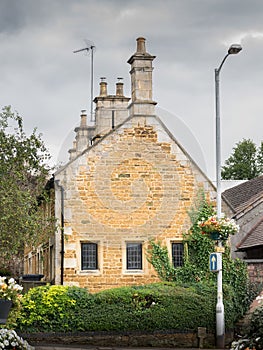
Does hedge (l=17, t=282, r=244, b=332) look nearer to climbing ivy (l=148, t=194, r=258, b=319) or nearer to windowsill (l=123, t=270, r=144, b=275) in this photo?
climbing ivy (l=148, t=194, r=258, b=319)

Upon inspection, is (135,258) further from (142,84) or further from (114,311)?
(142,84)

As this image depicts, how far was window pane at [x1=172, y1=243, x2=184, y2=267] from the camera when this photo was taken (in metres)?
29.0

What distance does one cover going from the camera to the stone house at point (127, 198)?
2862cm

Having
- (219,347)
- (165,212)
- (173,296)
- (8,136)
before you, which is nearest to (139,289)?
(173,296)

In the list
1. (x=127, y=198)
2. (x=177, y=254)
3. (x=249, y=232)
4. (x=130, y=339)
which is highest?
(x=127, y=198)

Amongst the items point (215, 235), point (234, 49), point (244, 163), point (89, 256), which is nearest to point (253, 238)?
point (89, 256)

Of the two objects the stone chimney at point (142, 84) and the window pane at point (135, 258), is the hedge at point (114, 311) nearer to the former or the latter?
the window pane at point (135, 258)

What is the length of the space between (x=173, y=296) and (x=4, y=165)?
295 inches

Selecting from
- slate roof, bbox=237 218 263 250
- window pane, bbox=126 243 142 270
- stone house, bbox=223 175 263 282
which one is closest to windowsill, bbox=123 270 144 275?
window pane, bbox=126 243 142 270

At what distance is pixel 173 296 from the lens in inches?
966

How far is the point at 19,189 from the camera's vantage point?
2775 cm

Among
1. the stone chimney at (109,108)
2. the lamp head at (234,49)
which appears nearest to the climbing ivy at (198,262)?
the stone chimney at (109,108)

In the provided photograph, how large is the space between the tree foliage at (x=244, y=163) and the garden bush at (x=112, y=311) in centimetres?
3485

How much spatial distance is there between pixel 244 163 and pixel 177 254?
31.4 m
